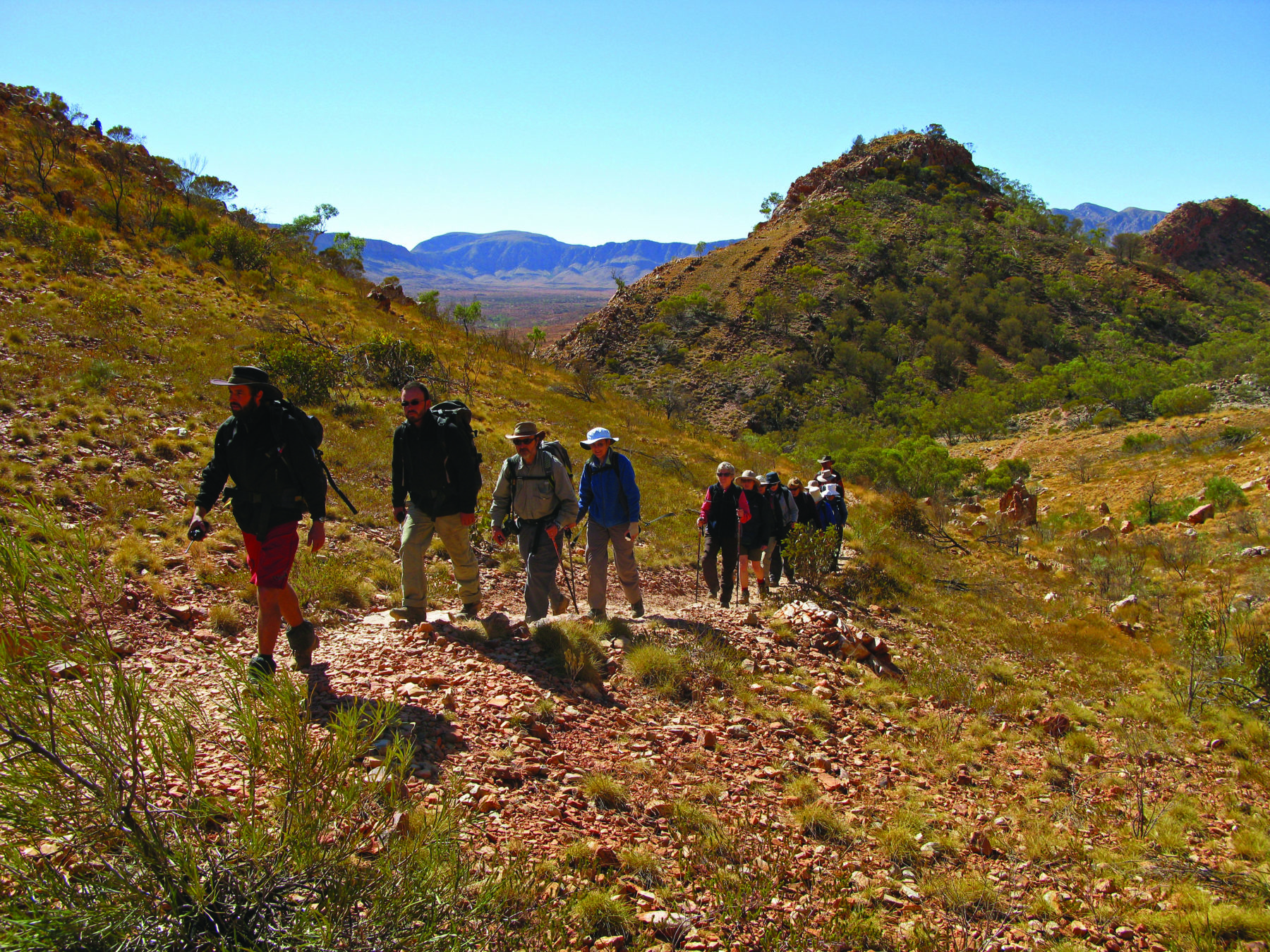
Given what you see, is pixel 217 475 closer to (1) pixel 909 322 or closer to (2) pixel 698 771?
(2) pixel 698 771

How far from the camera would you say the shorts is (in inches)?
157

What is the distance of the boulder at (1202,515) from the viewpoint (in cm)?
1459

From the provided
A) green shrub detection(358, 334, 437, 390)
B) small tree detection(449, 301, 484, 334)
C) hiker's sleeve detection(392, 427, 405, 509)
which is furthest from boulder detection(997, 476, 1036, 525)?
small tree detection(449, 301, 484, 334)

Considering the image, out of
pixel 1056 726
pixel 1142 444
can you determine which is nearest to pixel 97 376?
pixel 1056 726

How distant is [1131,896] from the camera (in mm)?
3500

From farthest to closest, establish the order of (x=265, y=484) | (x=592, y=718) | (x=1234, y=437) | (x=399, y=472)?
(x=1234, y=437) < (x=399, y=472) < (x=592, y=718) < (x=265, y=484)

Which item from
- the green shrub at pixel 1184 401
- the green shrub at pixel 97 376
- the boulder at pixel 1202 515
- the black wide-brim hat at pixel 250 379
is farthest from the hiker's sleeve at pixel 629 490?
the green shrub at pixel 1184 401

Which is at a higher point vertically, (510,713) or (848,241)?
(848,241)

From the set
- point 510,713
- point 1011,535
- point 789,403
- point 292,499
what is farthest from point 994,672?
point 789,403

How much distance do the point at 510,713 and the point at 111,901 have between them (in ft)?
8.33

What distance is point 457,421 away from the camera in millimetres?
5066

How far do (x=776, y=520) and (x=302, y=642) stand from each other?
5706mm

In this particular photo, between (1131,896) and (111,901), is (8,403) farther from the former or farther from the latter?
(1131,896)

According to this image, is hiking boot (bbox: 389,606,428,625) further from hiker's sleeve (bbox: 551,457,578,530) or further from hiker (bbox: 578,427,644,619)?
hiker (bbox: 578,427,644,619)
